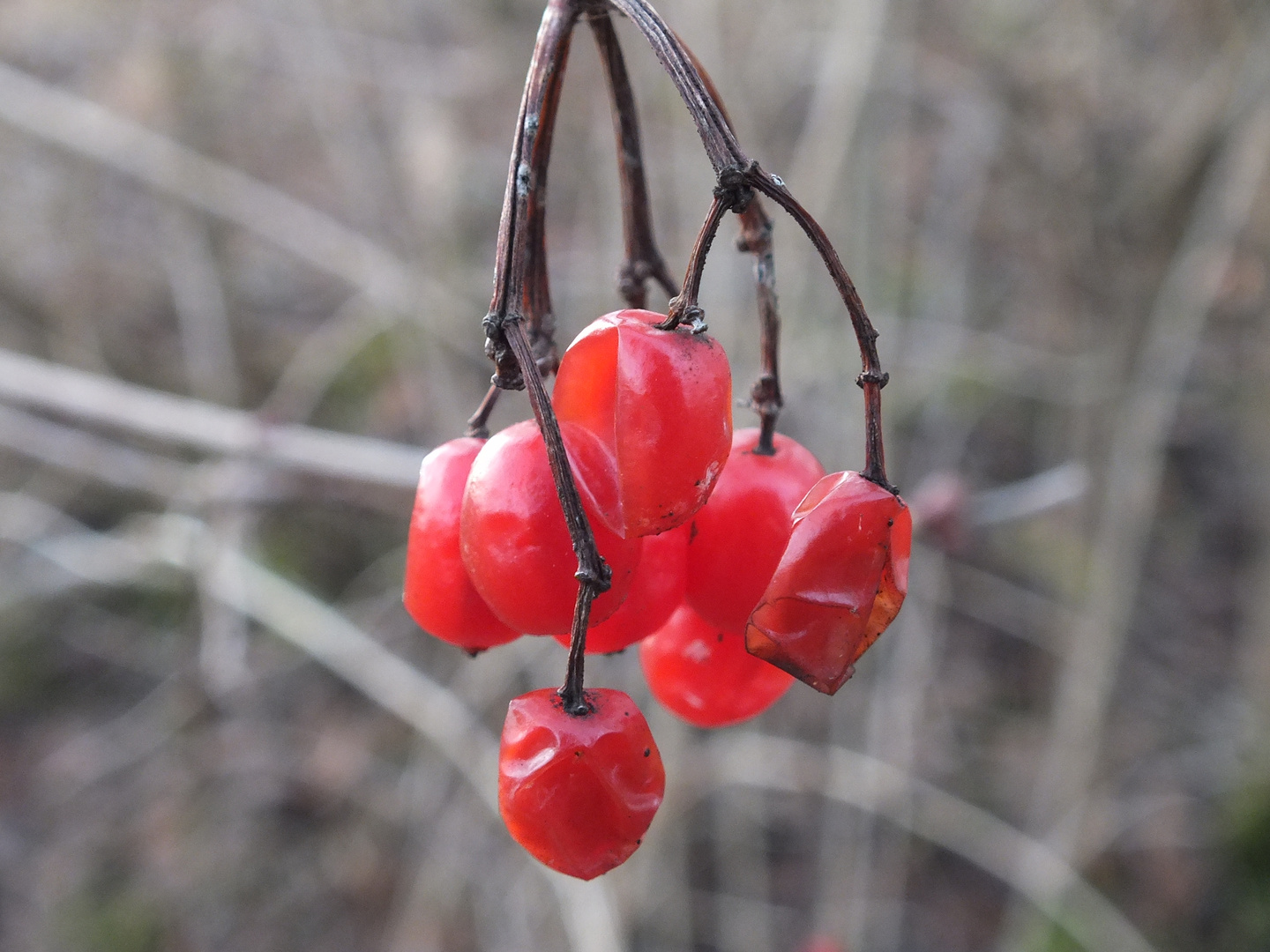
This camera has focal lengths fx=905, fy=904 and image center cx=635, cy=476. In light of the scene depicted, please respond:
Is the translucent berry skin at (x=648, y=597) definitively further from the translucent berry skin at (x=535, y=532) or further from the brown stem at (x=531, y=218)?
the brown stem at (x=531, y=218)

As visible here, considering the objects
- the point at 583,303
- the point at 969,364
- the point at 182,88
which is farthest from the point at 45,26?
the point at 969,364

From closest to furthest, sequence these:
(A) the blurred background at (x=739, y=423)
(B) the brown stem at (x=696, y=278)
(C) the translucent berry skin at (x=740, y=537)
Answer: (B) the brown stem at (x=696, y=278), (C) the translucent berry skin at (x=740, y=537), (A) the blurred background at (x=739, y=423)

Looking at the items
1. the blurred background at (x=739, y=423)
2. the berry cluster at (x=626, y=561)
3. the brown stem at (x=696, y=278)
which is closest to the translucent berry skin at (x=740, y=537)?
the berry cluster at (x=626, y=561)

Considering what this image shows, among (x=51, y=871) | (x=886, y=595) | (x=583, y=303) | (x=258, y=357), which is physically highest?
(x=886, y=595)

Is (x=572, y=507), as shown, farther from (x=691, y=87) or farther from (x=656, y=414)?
(x=691, y=87)

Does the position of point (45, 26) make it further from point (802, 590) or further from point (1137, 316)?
point (802, 590)

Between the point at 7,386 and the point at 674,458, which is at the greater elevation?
the point at 674,458
